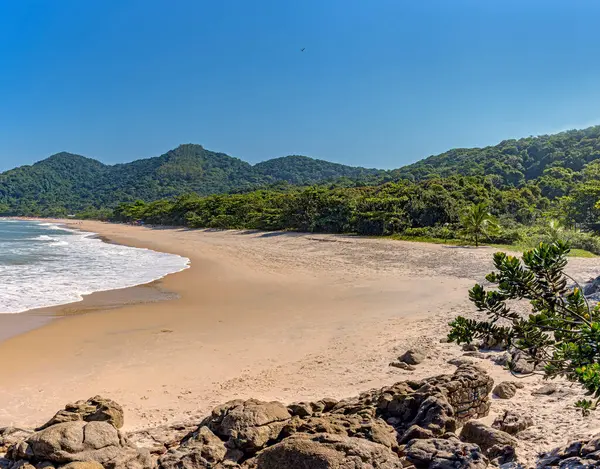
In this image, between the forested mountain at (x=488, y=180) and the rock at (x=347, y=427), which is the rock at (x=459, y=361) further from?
the forested mountain at (x=488, y=180)

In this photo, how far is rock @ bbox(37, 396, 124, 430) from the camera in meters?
5.47

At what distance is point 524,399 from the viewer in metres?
6.24

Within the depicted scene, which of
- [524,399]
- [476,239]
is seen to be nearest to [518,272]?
[524,399]

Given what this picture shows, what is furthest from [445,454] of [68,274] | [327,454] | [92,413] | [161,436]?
→ [68,274]

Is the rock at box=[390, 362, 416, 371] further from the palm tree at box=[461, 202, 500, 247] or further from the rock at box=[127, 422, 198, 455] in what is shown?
the palm tree at box=[461, 202, 500, 247]

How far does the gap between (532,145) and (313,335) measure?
111 m

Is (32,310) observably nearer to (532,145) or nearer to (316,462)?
(316,462)

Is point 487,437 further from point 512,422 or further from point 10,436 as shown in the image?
point 10,436

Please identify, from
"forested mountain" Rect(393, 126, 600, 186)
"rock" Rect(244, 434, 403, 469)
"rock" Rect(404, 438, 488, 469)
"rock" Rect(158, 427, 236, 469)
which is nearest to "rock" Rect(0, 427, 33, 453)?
"rock" Rect(158, 427, 236, 469)

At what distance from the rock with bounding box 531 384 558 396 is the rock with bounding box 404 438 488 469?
2500 mm

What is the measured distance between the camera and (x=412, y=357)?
8.12m

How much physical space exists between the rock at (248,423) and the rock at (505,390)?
3.28m

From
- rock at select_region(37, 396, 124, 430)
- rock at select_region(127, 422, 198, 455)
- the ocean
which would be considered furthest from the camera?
the ocean

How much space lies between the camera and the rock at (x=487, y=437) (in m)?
4.80
